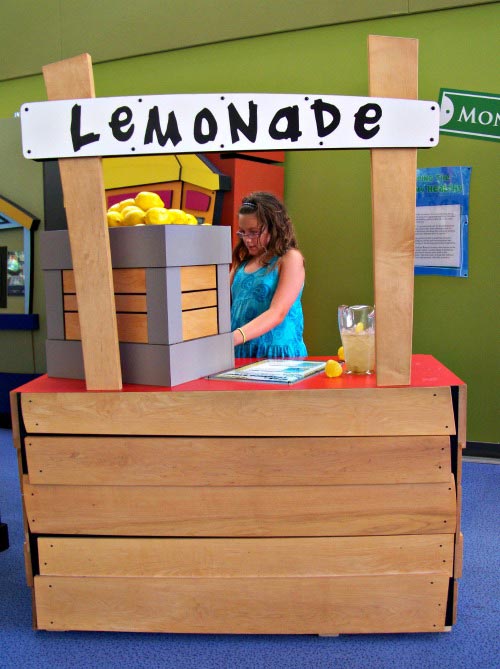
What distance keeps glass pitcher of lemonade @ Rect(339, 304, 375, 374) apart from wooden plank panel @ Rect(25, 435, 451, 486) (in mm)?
293

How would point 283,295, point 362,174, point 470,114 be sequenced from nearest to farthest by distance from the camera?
1. point 283,295
2. point 470,114
3. point 362,174

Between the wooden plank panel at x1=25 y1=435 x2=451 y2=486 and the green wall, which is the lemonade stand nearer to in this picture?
the wooden plank panel at x1=25 y1=435 x2=451 y2=486

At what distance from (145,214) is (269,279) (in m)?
0.99

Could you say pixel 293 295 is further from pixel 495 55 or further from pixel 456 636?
pixel 495 55

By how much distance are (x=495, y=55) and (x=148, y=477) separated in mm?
3043

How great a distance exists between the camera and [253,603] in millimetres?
2059

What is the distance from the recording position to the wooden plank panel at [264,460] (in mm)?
1982

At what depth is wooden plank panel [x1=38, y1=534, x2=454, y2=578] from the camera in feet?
6.63

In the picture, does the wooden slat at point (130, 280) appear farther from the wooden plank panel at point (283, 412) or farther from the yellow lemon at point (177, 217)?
the wooden plank panel at point (283, 412)

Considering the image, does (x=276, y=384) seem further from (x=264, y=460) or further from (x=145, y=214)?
(x=145, y=214)

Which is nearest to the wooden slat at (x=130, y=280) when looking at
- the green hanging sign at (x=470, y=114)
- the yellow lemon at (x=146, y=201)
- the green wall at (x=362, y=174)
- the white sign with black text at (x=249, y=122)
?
the yellow lemon at (x=146, y=201)

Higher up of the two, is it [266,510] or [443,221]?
[443,221]

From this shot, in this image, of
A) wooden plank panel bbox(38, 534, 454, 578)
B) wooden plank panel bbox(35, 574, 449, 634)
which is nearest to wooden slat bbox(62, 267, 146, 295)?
wooden plank panel bbox(38, 534, 454, 578)

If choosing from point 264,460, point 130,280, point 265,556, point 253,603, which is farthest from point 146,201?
point 253,603
